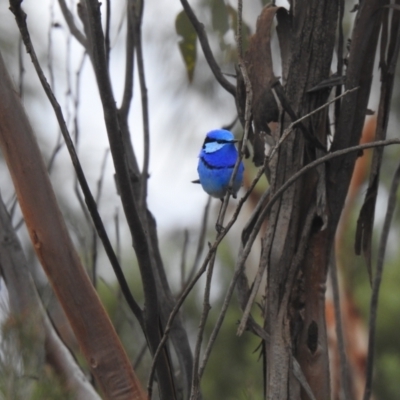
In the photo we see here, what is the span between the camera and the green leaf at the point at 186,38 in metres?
2.10

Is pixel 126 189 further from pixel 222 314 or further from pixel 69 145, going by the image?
pixel 222 314

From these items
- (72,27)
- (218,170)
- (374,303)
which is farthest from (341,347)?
(72,27)

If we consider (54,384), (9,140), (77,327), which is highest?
(9,140)

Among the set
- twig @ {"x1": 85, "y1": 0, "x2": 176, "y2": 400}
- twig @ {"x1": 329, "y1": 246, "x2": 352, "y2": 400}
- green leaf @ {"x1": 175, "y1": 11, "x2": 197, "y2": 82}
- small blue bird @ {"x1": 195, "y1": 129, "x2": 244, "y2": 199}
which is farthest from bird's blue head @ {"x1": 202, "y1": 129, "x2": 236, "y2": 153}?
twig @ {"x1": 85, "y1": 0, "x2": 176, "y2": 400}

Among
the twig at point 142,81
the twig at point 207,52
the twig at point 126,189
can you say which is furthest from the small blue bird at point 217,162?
the twig at point 126,189

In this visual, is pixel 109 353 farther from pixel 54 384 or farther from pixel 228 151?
pixel 228 151

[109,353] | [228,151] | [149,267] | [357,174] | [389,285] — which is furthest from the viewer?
[389,285]

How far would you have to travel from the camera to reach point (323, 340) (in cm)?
148

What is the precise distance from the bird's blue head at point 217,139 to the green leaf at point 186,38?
9.5 inches

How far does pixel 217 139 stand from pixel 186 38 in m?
0.34

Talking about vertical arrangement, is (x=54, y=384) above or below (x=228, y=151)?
below

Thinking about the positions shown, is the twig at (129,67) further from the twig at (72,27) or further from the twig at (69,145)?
the twig at (69,145)

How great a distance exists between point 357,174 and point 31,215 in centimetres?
301

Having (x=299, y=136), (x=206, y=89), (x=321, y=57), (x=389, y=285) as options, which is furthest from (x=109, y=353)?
(x=389, y=285)
